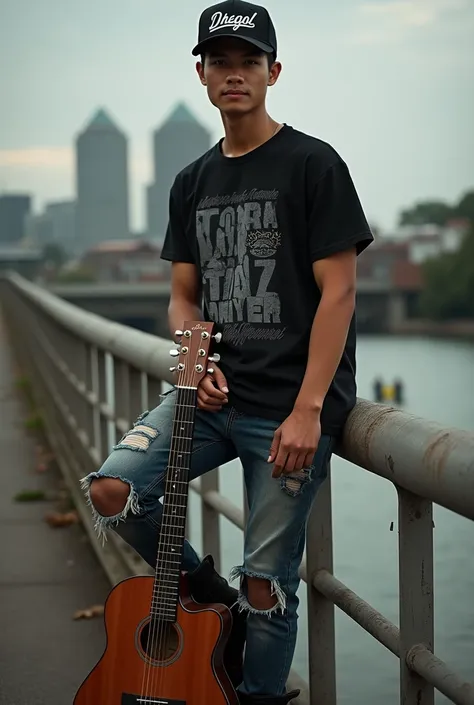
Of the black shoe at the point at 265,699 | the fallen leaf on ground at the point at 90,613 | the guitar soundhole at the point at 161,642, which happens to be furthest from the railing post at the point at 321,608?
the fallen leaf on ground at the point at 90,613

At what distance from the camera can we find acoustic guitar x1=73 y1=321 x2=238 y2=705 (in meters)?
2.83

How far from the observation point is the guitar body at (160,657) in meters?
2.82

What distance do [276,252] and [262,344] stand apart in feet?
0.68

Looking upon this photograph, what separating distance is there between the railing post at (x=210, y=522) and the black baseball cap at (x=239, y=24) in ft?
5.13

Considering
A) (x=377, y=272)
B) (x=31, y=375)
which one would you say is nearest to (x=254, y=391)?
(x=31, y=375)

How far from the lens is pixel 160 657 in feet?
9.38

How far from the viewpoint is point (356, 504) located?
2086 cm

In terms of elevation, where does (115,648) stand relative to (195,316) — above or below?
below

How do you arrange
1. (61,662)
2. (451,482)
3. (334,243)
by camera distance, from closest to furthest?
(451,482), (334,243), (61,662)

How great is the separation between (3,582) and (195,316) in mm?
2627

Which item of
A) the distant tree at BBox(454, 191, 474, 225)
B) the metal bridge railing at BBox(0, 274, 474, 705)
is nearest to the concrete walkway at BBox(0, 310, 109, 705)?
the metal bridge railing at BBox(0, 274, 474, 705)

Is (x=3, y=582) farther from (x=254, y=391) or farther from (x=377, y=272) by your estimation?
(x=377, y=272)

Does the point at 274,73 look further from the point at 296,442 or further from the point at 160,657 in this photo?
the point at 160,657

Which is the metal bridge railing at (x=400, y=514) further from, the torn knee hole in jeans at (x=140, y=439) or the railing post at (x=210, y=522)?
the torn knee hole in jeans at (x=140, y=439)
